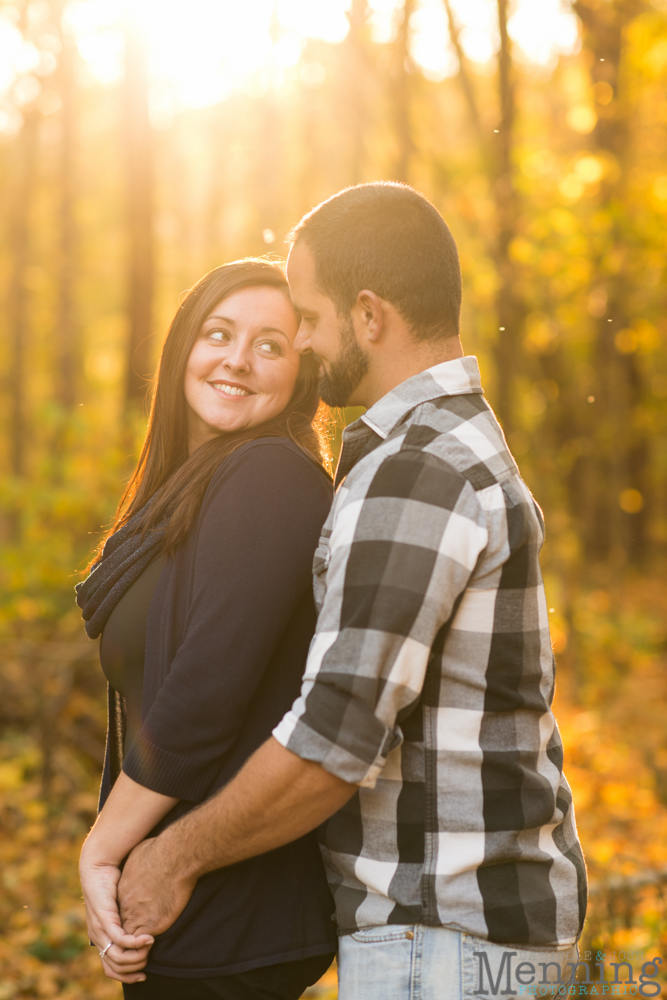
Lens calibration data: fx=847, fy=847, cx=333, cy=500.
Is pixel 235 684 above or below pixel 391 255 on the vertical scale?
below

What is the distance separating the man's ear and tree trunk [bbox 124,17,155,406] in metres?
7.35

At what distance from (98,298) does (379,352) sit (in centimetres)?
2257

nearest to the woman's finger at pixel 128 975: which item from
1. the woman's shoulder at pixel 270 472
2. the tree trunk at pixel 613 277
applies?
the woman's shoulder at pixel 270 472

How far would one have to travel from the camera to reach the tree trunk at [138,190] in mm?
8852

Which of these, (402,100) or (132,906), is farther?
(402,100)

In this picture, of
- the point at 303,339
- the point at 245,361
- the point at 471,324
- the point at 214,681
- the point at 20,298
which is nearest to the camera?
the point at 214,681

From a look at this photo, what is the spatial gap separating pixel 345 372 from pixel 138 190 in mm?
8007

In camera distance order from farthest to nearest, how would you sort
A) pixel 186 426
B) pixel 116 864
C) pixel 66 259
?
pixel 66 259, pixel 186 426, pixel 116 864

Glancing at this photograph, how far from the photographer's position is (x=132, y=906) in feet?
5.84

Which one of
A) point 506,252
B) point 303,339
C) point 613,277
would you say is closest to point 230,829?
point 303,339

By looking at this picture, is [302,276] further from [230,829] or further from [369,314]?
[230,829]

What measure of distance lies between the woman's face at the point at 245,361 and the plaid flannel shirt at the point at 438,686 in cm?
53

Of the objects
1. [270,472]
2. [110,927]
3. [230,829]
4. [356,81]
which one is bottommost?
[110,927]

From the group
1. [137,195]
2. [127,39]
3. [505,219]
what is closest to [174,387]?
[505,219]
